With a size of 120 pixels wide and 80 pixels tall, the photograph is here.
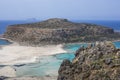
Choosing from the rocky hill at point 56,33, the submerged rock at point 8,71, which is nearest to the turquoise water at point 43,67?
the submerged rock at point 8,71

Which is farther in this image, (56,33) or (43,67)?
(56,33)

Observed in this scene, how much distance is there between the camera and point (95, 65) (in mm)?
37438

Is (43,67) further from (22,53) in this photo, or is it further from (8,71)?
(22,53)

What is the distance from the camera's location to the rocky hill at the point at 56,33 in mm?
112812

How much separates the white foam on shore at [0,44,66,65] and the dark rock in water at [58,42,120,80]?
108 ft

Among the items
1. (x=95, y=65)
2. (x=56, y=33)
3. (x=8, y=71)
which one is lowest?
(x=8, y=71)

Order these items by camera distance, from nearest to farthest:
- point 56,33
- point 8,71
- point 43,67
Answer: point 8,71 < point 43,67 < point 56,33

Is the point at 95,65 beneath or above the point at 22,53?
above

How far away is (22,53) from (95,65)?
5166cm

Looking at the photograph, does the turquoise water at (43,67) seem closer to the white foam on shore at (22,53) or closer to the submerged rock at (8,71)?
the submerged rock at (8,71)

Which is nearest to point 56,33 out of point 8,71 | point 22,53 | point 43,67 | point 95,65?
point 22,53

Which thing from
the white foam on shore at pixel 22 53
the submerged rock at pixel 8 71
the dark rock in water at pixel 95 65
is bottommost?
the white foam on shore at pixel 22 53

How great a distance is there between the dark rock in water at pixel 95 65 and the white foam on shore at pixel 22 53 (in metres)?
33.0

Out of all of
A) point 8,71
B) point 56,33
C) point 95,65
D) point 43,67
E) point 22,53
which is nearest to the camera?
point 95,65
